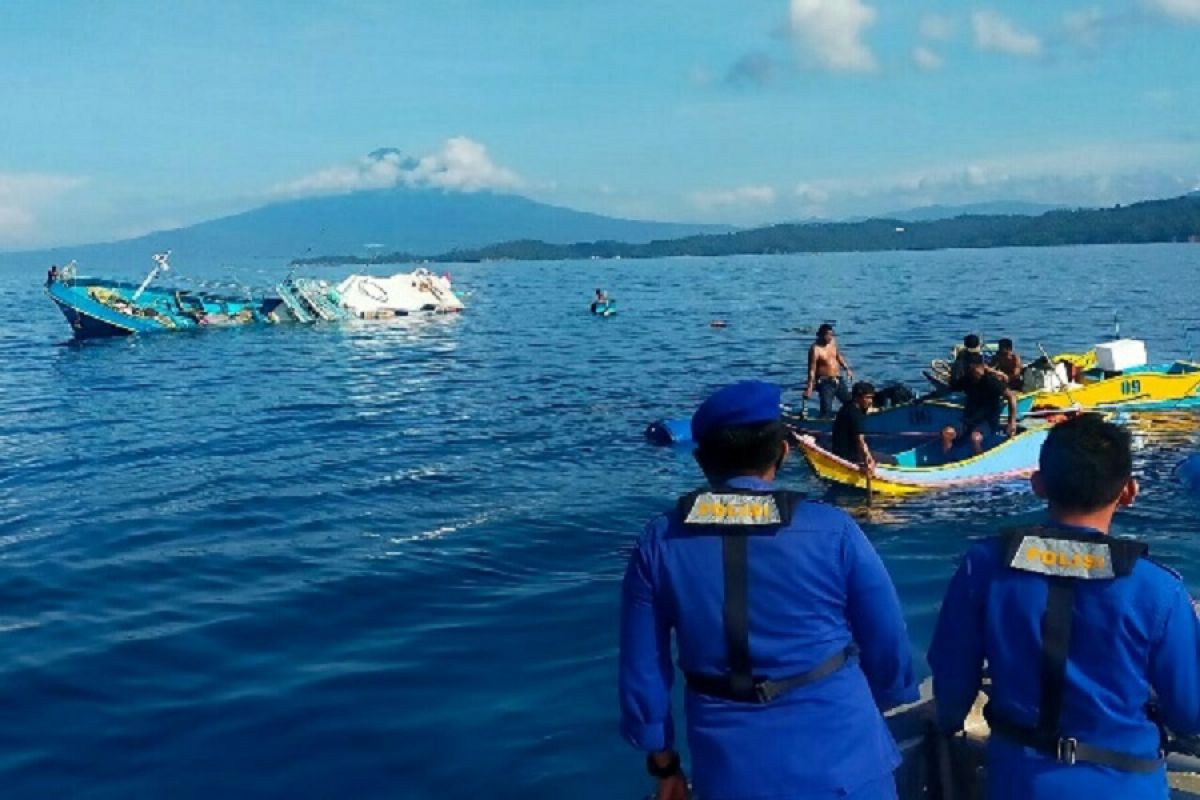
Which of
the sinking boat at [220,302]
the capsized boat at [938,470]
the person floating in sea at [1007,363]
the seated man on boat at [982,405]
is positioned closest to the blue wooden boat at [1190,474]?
the capsized boat at [938,470]

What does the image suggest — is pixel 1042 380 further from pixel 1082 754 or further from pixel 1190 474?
pixel 1082 754

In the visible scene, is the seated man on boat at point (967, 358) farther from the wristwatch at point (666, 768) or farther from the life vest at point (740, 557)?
the life vest at point (740, 557)

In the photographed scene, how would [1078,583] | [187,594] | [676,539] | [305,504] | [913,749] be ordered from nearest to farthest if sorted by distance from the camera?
[1078,583] < [676,539] < [913,749] < [187,594] < [305,504]

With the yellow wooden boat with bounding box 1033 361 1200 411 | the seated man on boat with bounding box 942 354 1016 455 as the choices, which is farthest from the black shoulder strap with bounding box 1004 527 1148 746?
the yellow wooden boat with bounding box 1033 361 1200 411

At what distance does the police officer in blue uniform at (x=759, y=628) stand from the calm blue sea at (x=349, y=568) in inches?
180

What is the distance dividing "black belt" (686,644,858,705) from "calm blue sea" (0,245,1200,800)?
4.59 meters

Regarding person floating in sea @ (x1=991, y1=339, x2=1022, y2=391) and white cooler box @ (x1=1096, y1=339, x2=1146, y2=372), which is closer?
person floating in sea @ (x1=991, y1=339, x2=1022, y2=391)

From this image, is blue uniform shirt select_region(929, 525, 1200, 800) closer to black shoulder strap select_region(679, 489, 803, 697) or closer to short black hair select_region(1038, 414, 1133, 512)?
short black hair select_region(1038, 414, 1133, 512)

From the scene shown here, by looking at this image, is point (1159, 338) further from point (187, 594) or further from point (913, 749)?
point (913, 749)

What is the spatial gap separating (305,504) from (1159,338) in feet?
119

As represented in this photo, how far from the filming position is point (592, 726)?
8.80 meters

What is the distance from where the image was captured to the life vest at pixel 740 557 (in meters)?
3.42

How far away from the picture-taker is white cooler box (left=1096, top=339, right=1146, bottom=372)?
21656 millimetres

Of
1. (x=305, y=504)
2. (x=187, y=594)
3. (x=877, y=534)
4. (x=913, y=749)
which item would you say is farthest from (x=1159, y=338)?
(x=913, y=749)
